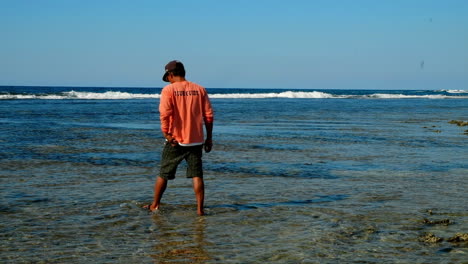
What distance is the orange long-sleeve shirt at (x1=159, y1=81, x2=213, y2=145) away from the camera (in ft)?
21.1

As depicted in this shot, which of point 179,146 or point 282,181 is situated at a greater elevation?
point 179,146

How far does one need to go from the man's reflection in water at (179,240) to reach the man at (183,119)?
467mm

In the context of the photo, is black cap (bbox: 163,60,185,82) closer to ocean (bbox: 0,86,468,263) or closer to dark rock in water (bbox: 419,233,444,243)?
ocean (bbox: 0,86,468,263)

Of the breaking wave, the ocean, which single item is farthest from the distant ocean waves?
the ocean

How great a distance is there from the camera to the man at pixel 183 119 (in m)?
6.45

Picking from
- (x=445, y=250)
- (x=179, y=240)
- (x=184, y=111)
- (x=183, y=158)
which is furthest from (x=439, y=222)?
(x=184, y=111)

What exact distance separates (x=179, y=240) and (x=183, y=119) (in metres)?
1.62

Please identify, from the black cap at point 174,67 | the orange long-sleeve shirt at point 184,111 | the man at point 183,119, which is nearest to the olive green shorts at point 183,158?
the man at point 183,119

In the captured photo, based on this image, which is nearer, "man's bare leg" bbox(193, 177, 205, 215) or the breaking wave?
"man's bare leg" bbox(193, 177, 205, 215)

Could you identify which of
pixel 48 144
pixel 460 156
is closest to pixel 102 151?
pixel 48 144

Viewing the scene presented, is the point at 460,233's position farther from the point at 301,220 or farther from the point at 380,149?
the point at 380,149

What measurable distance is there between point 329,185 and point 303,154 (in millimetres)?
4101

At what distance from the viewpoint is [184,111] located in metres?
6.48

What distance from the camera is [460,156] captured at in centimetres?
1244
